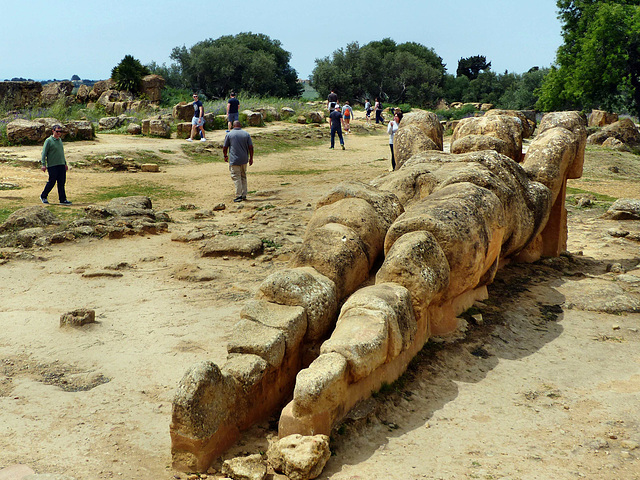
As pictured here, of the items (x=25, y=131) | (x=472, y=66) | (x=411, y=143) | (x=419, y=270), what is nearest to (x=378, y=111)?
(x=25, y=131)

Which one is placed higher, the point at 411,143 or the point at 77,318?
the point at 411,143

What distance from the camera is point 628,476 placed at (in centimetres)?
443

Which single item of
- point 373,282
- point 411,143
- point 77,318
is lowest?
point 77,318

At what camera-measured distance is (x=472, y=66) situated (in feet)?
240

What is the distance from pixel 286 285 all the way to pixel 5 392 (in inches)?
99.6

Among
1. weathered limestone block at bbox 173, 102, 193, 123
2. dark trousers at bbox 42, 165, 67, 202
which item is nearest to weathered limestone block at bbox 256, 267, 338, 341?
dark trousers at bbox 42, 165, 67, 202

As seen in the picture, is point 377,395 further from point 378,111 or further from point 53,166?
point 378,111

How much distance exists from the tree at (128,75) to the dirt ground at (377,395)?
2597 centimetres

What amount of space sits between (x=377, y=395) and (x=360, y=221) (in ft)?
7.17

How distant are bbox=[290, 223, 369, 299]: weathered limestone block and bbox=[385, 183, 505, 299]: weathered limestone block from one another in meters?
0.34

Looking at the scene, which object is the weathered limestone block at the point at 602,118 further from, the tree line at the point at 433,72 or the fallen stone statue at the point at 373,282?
the fallen stone statue at the point at 373,282

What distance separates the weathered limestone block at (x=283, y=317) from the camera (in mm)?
5551

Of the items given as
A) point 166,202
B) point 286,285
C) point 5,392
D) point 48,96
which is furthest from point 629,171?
point 48,96

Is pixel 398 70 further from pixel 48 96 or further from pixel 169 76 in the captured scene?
pixel 48 96
